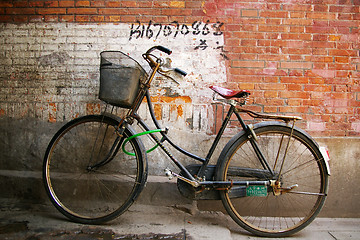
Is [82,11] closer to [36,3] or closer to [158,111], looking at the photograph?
[36,3]

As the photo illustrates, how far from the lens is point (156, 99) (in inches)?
128

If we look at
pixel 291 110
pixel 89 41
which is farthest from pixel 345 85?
pixel 89 41

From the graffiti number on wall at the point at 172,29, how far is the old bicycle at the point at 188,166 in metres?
0.31

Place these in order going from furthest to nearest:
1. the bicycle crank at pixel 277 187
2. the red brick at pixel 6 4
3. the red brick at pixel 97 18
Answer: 1. the red brick at pixel 6 4
2. the red brick at pixel 97 18
3. the bicycle crank at pixel 277 187

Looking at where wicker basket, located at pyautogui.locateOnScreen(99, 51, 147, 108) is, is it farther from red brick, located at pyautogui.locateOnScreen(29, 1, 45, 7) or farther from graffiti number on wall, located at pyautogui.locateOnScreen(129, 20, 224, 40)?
red brick, located at pyautogui.locateOnScreen(29, 1, 45, 7)

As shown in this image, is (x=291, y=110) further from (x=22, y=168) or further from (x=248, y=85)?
(x=22, y=168)

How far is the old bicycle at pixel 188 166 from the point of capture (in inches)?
105

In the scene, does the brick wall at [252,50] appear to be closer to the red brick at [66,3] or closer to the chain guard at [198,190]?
the red brick at [66,3]

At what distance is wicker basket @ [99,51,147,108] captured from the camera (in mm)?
2547

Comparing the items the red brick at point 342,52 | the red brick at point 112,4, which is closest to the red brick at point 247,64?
the red brick at point 342,52

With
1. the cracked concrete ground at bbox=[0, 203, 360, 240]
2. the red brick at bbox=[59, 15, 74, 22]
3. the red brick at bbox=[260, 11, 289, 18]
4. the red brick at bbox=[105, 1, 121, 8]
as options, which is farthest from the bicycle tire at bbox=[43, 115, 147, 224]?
the red brick at bbox=[260, 11, 289, 18]

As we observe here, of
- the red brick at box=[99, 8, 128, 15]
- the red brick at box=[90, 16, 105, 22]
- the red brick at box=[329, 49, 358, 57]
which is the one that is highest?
the red brick at box=[99, 8, 128, 15]

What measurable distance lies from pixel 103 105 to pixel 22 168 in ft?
4.22

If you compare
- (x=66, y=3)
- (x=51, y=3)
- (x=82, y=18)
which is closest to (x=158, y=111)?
(x=82, y=18)
